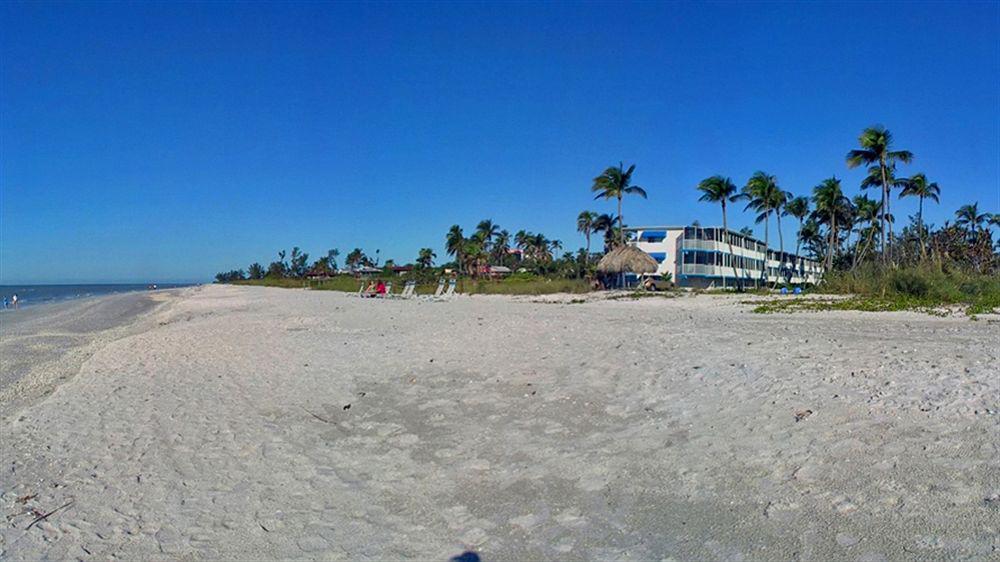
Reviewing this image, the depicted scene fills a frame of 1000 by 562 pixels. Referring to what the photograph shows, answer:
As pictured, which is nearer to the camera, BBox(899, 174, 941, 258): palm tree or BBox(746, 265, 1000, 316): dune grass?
BBox(746, 265, 1000, 316): dune grass

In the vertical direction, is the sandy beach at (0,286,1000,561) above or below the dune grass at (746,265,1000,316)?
below

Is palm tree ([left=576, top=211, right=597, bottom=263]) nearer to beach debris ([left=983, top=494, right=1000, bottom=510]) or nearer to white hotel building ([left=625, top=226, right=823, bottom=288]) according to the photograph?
white hotel building ([left=625, top=226, right=823, bottom=288])

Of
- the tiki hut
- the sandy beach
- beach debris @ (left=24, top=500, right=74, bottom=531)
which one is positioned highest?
the tiki hut

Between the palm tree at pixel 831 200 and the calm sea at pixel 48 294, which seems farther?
the calm sea at pixel 48 294

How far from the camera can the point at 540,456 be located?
4.87 meters

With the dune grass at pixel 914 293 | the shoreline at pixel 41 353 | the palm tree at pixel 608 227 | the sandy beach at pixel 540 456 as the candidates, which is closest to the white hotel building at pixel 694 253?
the palm tree at pixel 608 227

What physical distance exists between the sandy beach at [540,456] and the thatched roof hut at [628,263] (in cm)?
2811

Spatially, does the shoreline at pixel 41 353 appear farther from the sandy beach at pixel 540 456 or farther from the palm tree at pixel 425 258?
the palm tree at pixel 425 258

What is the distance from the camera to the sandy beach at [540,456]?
11.4 feet

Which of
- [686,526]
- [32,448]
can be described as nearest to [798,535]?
[686,526]

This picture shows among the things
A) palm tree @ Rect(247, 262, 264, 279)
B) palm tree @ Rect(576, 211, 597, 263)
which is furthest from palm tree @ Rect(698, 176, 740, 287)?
palm tree @ Rect(247, 262, 264, 279)

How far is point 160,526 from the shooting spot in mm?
3979

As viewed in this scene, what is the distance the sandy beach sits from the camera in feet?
11.4

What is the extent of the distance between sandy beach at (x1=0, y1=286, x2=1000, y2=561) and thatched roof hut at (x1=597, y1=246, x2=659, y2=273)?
28110 millimetres
